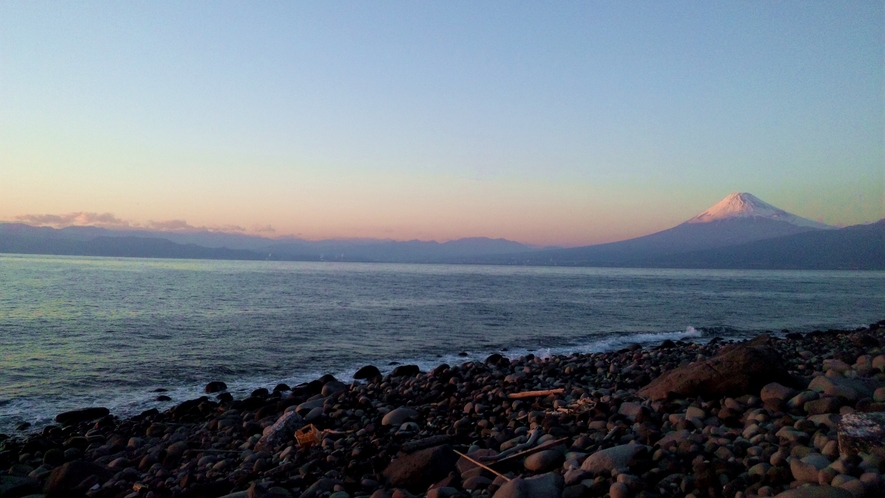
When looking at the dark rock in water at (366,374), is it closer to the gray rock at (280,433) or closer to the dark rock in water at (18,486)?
the gray rock at (280,433)

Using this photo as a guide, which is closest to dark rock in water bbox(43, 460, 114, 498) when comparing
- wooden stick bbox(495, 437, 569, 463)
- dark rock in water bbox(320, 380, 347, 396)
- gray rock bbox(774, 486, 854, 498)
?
dark rock in water bbox(320, 380, 347, 396)

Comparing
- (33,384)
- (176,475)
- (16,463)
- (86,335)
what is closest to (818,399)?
(176,475)

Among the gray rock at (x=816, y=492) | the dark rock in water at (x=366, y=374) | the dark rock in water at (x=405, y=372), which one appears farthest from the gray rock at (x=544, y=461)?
the dark rock in water at (x=366, y=374)

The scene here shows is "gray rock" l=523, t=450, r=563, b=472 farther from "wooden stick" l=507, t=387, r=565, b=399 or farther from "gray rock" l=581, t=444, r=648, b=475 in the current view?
"wooden stick" l=507, t=387, r=565, b=399

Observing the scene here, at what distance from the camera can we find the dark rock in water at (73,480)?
21.3 feet

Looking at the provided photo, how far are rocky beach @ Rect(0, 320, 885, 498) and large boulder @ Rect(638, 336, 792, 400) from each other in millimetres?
19

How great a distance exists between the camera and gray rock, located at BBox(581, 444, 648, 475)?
4711 millimetres

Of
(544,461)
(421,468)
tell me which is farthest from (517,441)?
(421,468)

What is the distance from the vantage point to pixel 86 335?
63.5 feet

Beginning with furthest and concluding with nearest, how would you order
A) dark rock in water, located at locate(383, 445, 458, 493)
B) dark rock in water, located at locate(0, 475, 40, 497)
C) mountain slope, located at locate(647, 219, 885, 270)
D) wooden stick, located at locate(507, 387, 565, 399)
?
mountain slope, located at locate(647, 219, 885, 270), wooden stick, located at locate(507, 387, 565, 399), dark rock in water, located at locate(0, 475, 40, 497), dark rock in water, located at locate(383, 445, 458, 493)

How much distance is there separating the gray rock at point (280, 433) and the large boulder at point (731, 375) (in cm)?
517

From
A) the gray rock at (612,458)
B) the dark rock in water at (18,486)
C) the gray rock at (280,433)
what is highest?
the gray rock at (612,458)

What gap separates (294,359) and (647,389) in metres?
11.7

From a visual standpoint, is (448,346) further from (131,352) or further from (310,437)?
(310,437)
